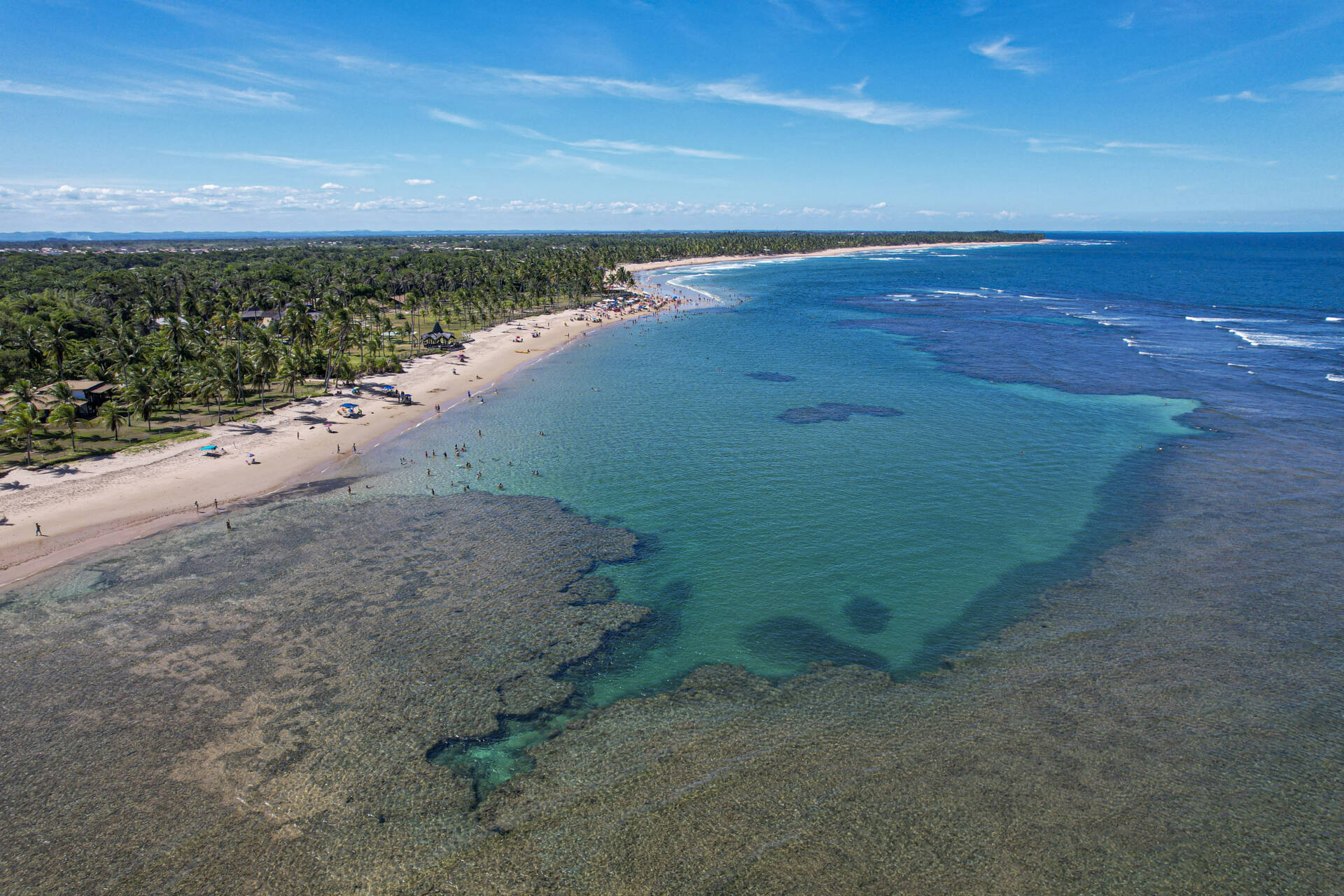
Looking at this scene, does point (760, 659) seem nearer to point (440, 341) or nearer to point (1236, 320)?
point (440, 341)

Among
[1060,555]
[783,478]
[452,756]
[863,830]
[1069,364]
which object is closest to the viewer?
[863,830]

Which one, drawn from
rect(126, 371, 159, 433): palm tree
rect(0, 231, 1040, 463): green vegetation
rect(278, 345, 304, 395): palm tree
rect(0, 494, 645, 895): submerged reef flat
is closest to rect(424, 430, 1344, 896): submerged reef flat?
rect(0, 494, 645, 895): submerged reef flat

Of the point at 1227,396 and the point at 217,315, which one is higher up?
the point at 217,315

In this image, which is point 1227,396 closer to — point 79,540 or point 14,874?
point 14,874

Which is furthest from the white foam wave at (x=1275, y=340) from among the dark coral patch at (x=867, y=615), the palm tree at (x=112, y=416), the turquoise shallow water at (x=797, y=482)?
the palm tree at (x=112, y=416)

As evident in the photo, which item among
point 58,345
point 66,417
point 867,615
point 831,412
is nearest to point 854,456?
point 831,412

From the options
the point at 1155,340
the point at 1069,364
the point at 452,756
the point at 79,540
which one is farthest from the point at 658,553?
the point at 1155,340
